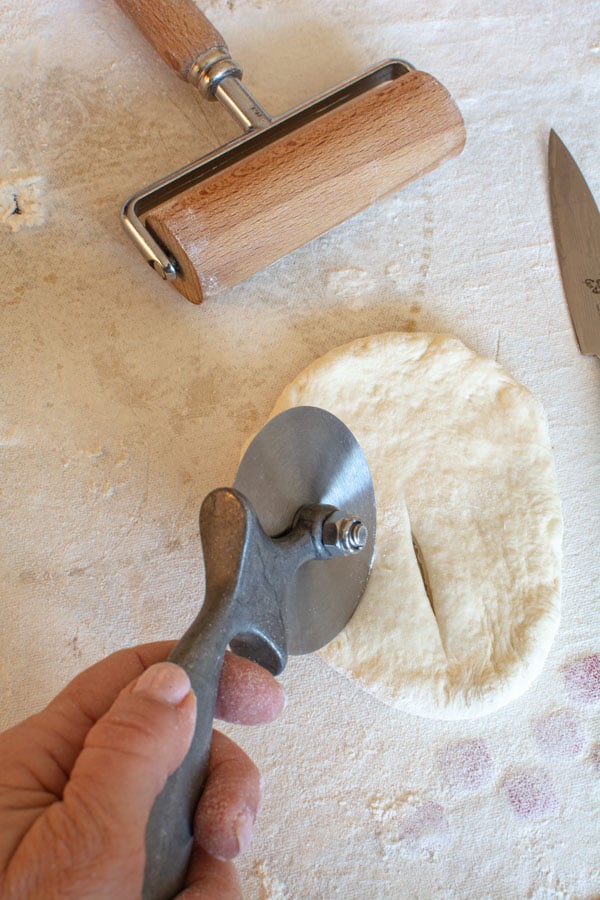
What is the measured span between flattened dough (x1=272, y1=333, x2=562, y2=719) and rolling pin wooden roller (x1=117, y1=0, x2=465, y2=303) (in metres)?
0.26

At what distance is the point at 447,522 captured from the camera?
1256 millimetres

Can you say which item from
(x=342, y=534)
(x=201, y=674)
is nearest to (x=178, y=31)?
(x=342, y=534)

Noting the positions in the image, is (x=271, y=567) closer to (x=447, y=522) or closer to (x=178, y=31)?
(x=447, y=522)

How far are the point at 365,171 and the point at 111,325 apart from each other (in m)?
0.56

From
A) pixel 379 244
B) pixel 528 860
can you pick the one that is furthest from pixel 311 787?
pixel 379 244

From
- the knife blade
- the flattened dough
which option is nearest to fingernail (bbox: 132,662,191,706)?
the flattened dough

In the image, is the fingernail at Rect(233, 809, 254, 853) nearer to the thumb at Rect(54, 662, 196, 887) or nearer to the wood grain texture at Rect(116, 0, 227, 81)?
the thumb at Rect(54, 662, 196, 887)

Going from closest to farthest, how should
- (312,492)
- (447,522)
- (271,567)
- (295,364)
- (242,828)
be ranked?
(242,828)
(271,567)
(312,492)
(447,522)
(295,364)

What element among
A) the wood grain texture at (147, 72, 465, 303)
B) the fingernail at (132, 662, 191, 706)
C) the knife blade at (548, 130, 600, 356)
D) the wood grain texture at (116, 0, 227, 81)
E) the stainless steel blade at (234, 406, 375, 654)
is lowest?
the knife blade at (548, 130, 600, 356)

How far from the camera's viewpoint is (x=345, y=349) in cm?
135

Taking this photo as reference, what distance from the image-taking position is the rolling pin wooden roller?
1.32 metres

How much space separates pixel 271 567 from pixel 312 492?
0.19 meters

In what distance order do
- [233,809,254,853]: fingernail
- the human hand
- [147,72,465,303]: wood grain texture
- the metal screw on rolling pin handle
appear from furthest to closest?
[147,72,465,303]: wood grain texture
the metal screw on rolling pin handle
[233,809,254,853]: fingernail
the human hand

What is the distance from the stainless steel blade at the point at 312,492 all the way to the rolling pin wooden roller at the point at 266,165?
Result: 0.43 m
